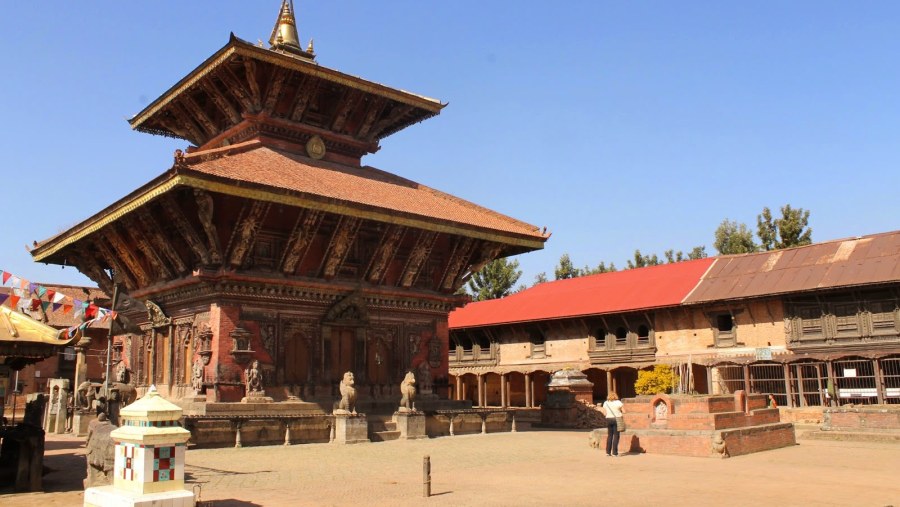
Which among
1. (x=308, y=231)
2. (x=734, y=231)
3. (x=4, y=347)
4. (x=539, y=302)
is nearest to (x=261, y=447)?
(x=308, y=231)

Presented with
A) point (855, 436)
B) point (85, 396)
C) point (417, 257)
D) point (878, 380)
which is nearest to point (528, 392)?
point (878, 380)

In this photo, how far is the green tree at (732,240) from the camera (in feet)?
178

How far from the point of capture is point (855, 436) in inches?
790

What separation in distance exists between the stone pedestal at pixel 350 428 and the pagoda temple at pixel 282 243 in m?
2.12

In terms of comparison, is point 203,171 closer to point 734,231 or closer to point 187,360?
point 187,360

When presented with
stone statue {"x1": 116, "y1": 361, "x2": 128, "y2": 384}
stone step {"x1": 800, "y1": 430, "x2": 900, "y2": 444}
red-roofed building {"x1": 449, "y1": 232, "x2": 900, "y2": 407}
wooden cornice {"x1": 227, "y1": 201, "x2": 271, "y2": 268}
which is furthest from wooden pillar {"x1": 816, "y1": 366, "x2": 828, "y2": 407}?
stone statue {"x1": 116, "y1": 361, "x2": 128, "y2": 384}

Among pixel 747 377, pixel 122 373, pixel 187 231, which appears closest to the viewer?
pixel 187 231

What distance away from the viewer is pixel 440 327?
24.6 metres

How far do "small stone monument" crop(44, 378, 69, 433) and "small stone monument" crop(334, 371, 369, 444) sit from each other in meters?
10.2

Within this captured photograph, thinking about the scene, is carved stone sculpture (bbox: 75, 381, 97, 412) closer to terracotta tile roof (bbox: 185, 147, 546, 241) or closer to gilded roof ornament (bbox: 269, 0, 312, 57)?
terracotta tile roof (bbox: 185, 147, 546, 241)

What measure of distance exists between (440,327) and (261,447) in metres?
8.35

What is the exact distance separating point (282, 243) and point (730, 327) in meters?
20.1

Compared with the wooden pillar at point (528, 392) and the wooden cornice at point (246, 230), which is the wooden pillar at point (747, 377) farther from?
the wooden cornice at point (246, 230)

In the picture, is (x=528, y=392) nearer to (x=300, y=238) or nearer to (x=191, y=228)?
(x=300, y=238)
